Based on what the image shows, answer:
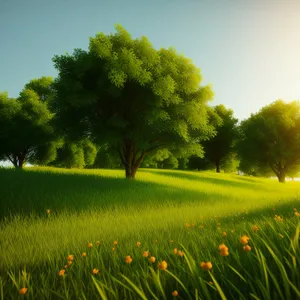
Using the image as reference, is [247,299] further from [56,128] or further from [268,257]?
[56,128]

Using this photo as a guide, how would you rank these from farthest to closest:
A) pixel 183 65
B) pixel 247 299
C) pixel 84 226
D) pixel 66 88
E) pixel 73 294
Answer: pixel 183 65, pixel 66 88, pixel 84 226, pixel 73 294, pixel 247 299

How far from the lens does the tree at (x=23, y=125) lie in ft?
103

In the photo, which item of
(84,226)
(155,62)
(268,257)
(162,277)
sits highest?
(155,62)

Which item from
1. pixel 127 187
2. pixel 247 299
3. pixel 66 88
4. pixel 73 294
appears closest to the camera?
pixel 247 299

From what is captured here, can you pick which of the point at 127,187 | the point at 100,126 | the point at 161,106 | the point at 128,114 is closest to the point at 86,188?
the point at 127,187

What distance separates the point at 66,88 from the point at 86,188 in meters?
6.58

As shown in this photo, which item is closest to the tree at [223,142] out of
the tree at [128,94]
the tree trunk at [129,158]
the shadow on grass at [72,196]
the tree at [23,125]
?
the tree at [23,125]

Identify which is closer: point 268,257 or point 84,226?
point 268,257

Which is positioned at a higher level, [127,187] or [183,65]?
[183,65]

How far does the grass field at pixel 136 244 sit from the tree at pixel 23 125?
70.2 ft

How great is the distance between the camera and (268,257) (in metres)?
2.41

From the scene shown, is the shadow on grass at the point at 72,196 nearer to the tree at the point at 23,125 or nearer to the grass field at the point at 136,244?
the grass field at the point at 136,244

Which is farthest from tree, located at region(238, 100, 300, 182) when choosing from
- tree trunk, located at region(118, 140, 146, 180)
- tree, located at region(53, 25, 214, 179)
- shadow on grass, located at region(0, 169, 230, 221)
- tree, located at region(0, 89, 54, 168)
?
tree, located at region(0, 89, 54, 168)

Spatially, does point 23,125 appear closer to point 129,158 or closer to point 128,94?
point 129,158
